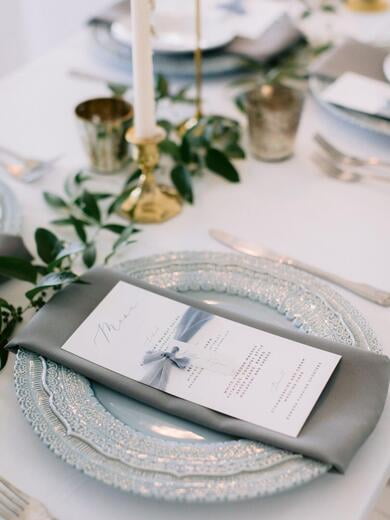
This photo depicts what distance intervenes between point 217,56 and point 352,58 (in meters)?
0.24

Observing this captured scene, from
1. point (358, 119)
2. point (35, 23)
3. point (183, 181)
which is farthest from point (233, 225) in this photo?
point (35, 23)

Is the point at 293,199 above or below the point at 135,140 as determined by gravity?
below

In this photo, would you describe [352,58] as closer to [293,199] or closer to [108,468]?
[293,199]

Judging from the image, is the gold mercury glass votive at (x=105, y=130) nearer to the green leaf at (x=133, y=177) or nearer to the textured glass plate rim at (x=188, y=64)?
the green leaf at (x=133, y=177)

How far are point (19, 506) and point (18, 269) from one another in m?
0.29

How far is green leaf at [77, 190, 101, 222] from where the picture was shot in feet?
3.13

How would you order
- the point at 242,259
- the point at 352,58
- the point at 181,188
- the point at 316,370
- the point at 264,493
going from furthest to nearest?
the point at 352,58, the point at 181,188, the point at 242,259, the point at 316,370, the point at 264,493

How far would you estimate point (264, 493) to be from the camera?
600mm

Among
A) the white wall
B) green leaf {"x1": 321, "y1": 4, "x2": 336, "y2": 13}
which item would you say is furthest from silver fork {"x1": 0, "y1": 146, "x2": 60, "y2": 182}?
the white wall

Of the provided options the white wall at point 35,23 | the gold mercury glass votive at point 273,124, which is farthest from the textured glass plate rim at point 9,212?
the white wall at point 35,23

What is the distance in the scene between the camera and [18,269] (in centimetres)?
82

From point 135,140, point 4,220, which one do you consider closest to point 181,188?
point 135,140

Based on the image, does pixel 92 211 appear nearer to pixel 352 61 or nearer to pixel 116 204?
pixel 116 204

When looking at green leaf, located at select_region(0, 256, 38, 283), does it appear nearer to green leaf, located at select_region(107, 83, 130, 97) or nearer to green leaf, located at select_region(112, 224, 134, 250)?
green leaf, located at select_region(112, 224, 134, 250)
